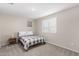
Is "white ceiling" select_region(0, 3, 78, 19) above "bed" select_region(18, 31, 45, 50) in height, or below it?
above

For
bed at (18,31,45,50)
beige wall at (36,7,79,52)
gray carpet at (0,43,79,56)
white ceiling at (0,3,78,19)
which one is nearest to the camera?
white ceiling at (0,3,78,19)

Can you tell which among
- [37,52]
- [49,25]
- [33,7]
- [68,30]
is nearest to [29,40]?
[37,52]

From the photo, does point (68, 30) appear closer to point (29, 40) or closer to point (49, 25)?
point (49, 25)

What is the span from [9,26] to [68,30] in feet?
13.6

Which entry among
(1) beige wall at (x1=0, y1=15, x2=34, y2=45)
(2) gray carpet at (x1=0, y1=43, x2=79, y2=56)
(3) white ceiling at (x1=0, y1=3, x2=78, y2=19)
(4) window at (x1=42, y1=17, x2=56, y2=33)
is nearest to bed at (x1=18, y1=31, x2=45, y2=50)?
(2) gray carpet at (x1=0, y1=43, x2=79, y2=56)

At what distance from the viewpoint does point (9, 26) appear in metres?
4.83

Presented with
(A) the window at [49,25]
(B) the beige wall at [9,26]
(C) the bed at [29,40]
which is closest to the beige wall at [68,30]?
(A) the window at [49,25]

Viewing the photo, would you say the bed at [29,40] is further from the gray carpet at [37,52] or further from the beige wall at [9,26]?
the beige wall at [9,26]

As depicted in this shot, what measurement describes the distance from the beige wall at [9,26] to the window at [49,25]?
1823mm

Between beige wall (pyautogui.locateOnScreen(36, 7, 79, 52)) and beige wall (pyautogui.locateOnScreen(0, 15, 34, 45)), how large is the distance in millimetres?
2855

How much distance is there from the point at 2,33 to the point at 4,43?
74 centimetres

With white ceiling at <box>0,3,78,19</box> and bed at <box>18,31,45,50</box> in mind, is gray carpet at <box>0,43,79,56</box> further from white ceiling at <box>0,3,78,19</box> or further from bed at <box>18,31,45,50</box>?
white ceiling at <box>0,3,78,19</box>

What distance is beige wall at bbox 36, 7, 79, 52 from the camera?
3.09 metres

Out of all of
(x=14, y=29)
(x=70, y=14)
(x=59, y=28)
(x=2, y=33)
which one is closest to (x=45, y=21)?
(x=59, y=28)
